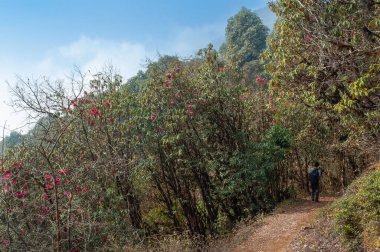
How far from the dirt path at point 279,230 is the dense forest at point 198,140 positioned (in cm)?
152

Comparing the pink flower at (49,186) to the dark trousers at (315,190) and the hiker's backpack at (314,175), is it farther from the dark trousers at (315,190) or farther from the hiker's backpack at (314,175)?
the dark trousers at (315,190)

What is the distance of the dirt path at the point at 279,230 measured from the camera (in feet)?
29.6

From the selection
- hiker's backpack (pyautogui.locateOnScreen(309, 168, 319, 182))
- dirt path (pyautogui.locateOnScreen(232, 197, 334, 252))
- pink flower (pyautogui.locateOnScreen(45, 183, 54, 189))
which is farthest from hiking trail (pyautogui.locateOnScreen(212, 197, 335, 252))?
pink flower (pyautogui.locateOnScreen(45, 183, 54, 189))

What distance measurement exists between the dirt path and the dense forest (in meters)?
1.52

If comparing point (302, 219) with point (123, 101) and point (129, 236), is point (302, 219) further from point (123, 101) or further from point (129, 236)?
point (123, 101)

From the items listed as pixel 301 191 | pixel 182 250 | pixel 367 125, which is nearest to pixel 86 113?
pixel 182 250

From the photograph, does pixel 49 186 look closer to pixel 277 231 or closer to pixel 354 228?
pixel 277 231

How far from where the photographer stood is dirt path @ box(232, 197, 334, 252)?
902 cm

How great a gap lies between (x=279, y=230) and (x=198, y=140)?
428cm

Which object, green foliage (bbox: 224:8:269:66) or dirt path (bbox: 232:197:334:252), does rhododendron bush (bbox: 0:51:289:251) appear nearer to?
dirt path (bbox: 232:197:334:252)

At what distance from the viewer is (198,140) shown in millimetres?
12383

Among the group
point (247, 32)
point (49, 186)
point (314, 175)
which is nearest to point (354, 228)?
point (314, 175)

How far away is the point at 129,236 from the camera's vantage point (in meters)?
9.84

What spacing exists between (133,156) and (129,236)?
2.89 metres
